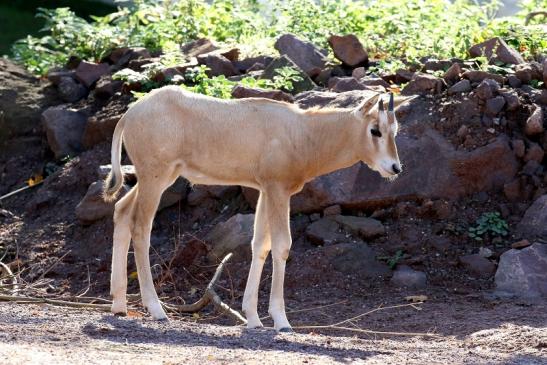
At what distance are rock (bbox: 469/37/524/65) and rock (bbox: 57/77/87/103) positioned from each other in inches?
197

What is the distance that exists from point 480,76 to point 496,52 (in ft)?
2.47

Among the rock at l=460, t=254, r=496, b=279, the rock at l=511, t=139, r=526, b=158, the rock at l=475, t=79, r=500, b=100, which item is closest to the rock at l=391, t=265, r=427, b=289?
the rock at l=460, t=254, r=496, b=279

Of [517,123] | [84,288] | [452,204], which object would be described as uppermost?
[517,123]

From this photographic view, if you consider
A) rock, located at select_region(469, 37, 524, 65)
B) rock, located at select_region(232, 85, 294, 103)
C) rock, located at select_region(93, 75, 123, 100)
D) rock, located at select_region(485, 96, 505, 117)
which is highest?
rock, located at select_region(469, 37, 524, 65)

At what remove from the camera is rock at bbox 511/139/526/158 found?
11.0m

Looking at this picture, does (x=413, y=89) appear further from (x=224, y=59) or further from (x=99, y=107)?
(x=99, y=107)

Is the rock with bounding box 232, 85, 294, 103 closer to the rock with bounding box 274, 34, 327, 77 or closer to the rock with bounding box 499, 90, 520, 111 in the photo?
the rock with bounding box 274, 34, 327, 77

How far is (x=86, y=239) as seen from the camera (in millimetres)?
11789

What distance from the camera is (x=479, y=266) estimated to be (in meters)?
10.4

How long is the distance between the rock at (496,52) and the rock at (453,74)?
1.87 ft

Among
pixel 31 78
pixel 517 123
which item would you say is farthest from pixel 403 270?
pixel 31 78

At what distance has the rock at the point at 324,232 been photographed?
10688 millimetres

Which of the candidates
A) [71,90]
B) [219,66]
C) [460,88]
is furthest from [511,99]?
[71,90]

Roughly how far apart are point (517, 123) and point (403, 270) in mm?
2158
